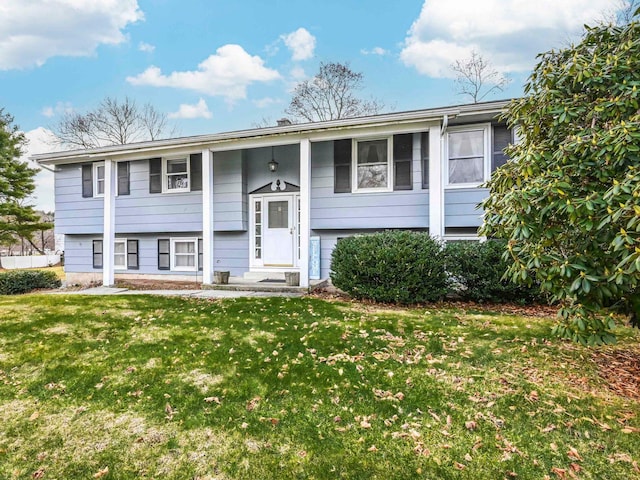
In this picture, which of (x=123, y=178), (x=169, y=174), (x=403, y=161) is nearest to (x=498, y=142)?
(x=403, y=161)

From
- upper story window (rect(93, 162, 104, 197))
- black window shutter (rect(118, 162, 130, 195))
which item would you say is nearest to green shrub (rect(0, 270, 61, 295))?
upper story window (rect(93, 162, 104, 197))

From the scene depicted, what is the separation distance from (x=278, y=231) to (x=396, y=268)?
4.22 m

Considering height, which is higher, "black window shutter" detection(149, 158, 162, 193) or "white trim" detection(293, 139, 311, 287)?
"black window shutter" detection(149, 158, 162, 193)

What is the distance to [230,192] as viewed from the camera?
944 cm

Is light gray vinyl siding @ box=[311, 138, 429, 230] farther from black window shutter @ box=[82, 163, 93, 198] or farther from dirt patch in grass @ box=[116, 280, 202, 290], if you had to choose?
black window shutter @ box=[82, 163, 93, 198]

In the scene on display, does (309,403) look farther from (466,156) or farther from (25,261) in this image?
(25,261)

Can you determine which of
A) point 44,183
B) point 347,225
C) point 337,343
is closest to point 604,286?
point 337,343

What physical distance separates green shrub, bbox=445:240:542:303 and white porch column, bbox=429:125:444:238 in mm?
848

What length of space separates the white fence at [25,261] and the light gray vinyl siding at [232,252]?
818 inches

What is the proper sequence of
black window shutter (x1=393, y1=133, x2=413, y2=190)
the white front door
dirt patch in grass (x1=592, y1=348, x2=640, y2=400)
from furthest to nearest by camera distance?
the white front door < black window shutter (x1=393, y1=133, x2=413, y2=190) < dirt patch in grass (x1=592, y1=348, x2=640, y2=400)

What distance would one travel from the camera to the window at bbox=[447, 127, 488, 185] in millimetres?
7684

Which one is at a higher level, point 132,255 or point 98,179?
point 98,179

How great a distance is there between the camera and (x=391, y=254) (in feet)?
20.0

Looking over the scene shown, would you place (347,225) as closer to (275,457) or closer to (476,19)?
(275,457)
